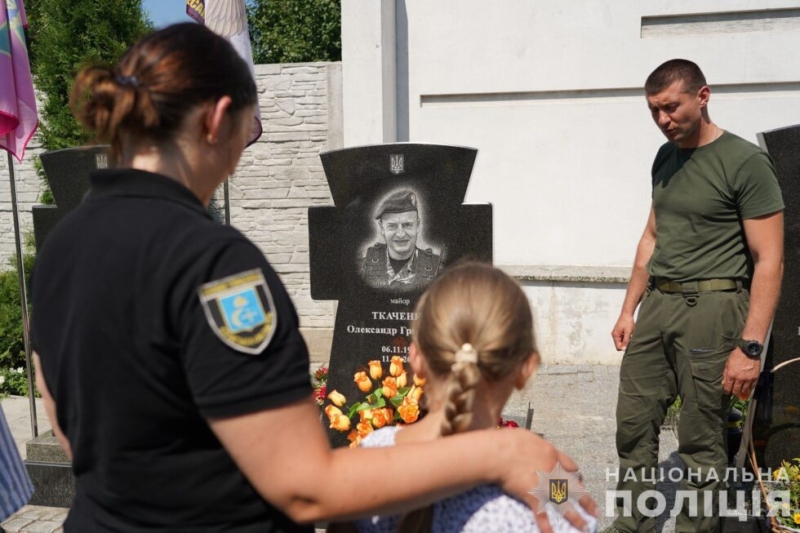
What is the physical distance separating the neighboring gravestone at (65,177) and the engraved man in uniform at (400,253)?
1844 mm

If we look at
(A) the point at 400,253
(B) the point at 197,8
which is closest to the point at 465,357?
(A) the point at 400,253

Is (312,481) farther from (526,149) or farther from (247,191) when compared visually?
(247,191)

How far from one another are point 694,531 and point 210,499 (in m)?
2.73

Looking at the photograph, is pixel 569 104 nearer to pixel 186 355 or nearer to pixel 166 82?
pixel 166 82

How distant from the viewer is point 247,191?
286 inches

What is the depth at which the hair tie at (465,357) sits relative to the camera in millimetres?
1254

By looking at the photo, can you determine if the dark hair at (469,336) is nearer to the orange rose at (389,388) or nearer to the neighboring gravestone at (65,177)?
the orange rose at (389,388)

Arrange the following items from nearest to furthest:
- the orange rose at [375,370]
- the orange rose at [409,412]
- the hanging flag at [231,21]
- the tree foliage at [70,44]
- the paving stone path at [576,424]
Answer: the orange rose at [409,412], the orange rose at [375,370], the paving stone path at [576,424], the hanging flag at [231,21], the tree foliage at [70,44]

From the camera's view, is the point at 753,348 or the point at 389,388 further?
the point at 389,388

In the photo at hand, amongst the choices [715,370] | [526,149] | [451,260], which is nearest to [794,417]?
[715,370]

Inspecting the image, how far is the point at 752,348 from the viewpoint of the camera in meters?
2.90

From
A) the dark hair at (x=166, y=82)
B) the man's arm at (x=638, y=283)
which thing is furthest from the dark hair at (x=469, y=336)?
the man's arm at (x=638, y=283)

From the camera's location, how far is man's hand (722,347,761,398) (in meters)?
2.93

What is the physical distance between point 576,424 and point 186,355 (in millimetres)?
4476
